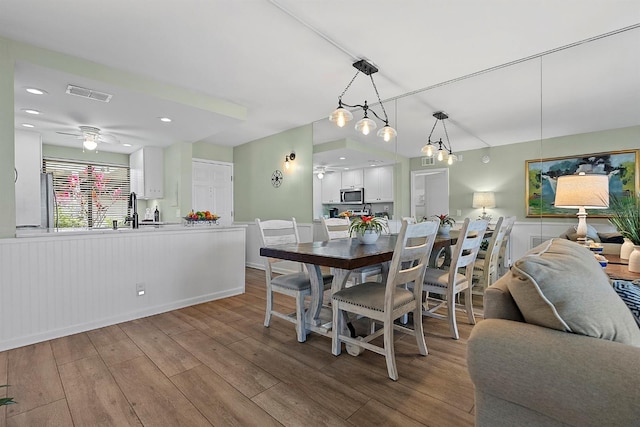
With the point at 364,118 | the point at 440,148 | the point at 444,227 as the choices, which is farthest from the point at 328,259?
the point at 440,148

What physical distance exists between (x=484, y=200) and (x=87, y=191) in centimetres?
652

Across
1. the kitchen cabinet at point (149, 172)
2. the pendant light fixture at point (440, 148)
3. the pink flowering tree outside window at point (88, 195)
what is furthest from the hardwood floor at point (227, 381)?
the pink flowering tree outside window at point (88, 195)

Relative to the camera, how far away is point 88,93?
291 centimetres

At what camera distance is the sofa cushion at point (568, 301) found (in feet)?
2.81

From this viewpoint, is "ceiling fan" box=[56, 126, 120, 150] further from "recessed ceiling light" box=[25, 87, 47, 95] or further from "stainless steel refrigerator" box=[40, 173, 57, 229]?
"recessed ceiling light" box=[25, 87, 47, 95]

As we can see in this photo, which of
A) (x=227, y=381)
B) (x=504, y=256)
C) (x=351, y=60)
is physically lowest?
(x=227, y=381)

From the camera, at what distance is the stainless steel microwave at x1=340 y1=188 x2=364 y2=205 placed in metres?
4.13

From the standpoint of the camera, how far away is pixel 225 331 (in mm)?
2576

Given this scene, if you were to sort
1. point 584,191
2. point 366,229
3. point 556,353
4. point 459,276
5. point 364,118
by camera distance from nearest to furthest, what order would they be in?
point 556,353 → point 584,191 → point 366,229 → point 459,276 → point 364,118

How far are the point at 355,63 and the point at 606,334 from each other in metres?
2.58

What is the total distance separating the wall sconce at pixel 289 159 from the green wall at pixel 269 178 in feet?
0.21

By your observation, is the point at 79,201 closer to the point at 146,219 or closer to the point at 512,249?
the point at 146,219

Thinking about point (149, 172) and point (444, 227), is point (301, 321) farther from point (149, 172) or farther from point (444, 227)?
point (149, 172)

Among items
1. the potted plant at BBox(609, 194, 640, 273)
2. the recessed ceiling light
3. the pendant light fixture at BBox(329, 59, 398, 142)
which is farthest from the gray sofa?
the recessed ceiling light
